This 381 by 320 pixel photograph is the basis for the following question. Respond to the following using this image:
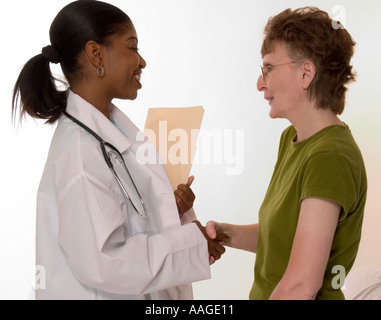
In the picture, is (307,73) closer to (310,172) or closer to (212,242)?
(310,172)

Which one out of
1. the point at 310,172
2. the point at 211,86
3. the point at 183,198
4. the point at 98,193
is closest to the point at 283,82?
the point at 310,172

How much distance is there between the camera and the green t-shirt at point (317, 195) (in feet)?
4.43

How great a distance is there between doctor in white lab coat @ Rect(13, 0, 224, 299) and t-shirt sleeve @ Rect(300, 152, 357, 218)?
1.16 feet

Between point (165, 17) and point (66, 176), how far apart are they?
182 cm

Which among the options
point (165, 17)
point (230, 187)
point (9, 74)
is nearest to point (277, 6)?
point (165, 17)

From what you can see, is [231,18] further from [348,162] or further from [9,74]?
[348,162]

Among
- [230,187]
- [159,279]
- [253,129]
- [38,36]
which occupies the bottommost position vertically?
[159,279]

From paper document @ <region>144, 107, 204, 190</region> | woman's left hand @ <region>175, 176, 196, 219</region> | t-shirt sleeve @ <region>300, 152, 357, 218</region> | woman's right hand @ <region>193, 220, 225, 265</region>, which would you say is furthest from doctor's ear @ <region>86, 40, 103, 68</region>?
t-shirt sleeve @ <region>300, 152, 357, 218</region>

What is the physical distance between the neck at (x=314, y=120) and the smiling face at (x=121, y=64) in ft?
1.64

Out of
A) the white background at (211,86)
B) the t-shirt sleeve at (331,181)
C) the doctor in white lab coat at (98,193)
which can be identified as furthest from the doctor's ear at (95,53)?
the white background at (211,86)

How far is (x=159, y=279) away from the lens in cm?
140

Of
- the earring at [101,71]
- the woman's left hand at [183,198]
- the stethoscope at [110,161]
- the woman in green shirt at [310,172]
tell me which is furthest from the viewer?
the woman's left hand at [183,198]

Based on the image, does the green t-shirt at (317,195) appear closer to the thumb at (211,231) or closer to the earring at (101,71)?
the thumb at (211,231)

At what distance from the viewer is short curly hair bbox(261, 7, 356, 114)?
1.50 metres
